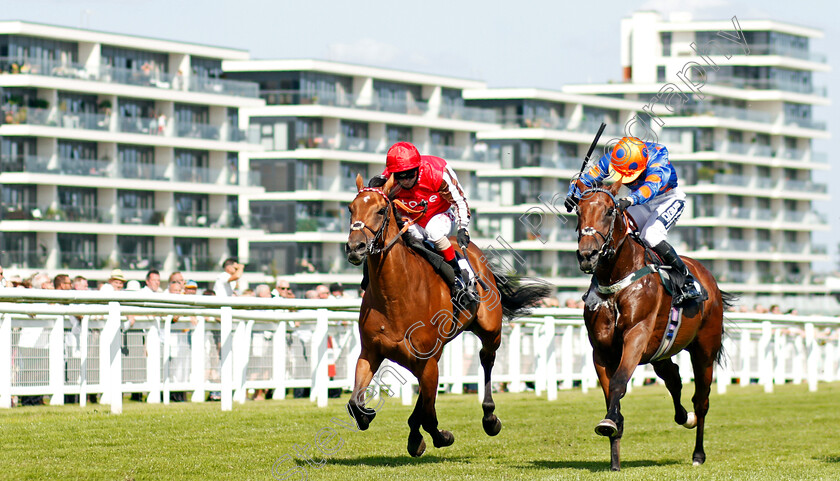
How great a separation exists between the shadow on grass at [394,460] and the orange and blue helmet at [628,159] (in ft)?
7.33

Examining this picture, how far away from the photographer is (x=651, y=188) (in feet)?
28.9

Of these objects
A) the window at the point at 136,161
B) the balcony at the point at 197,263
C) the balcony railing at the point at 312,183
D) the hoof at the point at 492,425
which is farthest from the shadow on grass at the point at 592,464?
the balcony railing at the point at 312,183

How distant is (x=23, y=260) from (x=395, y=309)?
41.7 m

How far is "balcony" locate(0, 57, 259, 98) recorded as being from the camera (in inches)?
1905

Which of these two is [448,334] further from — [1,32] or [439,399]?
[1,32]

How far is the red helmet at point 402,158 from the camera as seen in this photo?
8.12 metres

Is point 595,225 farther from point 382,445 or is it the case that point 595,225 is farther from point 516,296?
point 382,445

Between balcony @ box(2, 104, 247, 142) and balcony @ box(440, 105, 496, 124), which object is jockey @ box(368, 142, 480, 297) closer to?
balcony @ box(2, 104, 247, 142)

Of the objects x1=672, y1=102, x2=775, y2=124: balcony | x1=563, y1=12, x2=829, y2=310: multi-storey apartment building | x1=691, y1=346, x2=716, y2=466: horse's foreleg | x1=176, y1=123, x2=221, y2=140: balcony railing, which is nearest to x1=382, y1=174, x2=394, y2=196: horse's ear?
x1=691, y1=346, x2=716, y2=466: horse's foreleg

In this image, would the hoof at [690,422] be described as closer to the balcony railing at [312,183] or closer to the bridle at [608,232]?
the bridle at [608,232]

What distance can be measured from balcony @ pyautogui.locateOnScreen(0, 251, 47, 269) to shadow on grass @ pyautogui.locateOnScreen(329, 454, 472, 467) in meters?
39.7

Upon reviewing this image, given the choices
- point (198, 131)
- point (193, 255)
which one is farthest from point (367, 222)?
point (198, 131)

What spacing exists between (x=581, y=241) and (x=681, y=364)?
38.6 feet

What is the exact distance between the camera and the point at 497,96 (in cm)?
6994
